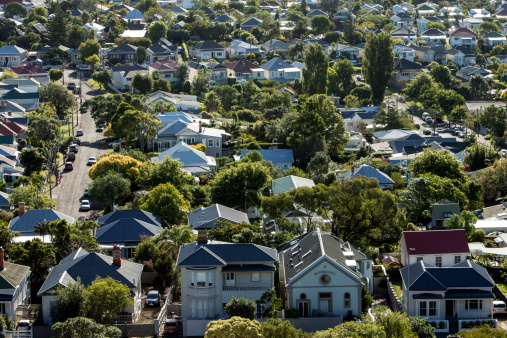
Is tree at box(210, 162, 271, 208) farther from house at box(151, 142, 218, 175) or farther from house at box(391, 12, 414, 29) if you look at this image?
house at box(391, 12, 414, 29)

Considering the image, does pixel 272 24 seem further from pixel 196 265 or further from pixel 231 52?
pixel 196 265

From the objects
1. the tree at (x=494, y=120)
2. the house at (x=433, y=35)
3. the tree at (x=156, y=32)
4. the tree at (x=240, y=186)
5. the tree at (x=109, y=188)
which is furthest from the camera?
the house at (x=433, y=35)

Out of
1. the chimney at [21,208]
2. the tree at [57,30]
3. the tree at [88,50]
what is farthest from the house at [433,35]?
the chimney at [21,208]

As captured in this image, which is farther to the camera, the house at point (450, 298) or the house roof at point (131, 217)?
the house roof at point (131, 217)

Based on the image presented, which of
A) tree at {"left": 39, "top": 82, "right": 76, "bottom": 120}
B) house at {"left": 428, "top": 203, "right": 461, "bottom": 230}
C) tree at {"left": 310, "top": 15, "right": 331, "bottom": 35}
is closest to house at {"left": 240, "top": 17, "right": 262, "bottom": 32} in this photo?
tree at {"left": 310, "top": 15, "right": 331, "bottom": 35}

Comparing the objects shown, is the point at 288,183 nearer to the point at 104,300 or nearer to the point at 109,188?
the point at 109,188

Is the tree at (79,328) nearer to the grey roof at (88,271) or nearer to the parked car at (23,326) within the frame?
the parked car at (23,326)
